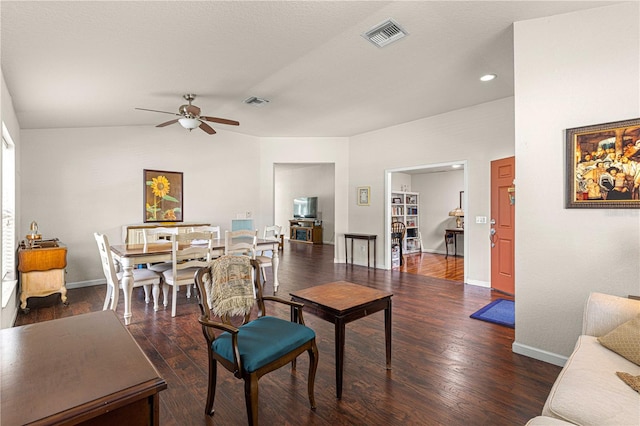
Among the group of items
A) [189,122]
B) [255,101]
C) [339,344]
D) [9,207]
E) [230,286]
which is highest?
[255,101]

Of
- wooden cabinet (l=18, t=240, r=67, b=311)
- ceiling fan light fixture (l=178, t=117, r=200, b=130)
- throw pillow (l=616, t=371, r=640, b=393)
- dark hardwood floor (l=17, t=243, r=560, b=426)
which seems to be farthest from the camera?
ceiling fan light fixture (l=178, t=117, r=200, b=130)

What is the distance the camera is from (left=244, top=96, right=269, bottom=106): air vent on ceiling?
446 cm

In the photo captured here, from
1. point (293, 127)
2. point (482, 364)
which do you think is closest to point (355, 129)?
point (293, 127)

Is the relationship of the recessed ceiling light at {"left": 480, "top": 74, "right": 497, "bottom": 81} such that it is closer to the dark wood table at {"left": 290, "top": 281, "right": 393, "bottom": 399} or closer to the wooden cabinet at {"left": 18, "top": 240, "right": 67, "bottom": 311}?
the dark wood table at {"left": 290, "top": 281, "right": 393, "bottom": 399}

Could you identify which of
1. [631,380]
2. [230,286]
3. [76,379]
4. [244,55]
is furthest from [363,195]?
[76,379]

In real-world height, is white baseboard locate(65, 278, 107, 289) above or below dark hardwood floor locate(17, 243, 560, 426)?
above

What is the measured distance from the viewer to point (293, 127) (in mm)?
6125

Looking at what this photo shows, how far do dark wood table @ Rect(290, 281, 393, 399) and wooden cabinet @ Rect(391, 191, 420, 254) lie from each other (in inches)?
239

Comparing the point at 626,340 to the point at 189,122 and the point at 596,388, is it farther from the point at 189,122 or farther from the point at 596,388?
the point at 189,122

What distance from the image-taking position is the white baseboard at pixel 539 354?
7.99 ft

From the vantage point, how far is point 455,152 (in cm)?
524

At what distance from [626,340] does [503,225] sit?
10.4 ft

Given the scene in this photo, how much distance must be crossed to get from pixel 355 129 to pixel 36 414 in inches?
243

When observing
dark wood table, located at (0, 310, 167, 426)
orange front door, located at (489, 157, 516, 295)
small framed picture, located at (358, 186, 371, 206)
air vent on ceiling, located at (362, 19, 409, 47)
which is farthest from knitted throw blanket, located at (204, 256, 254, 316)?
small framed picture, located at (358, 186, 371, 206)
